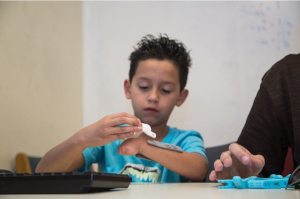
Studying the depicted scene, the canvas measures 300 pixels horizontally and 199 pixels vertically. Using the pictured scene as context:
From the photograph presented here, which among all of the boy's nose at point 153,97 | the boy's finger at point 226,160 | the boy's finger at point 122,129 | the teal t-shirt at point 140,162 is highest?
the boy's nose at point 153,97

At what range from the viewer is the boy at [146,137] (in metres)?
0.93

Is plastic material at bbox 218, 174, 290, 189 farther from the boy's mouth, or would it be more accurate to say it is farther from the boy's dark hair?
the boy's dark hair

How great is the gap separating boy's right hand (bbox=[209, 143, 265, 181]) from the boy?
0.24 m

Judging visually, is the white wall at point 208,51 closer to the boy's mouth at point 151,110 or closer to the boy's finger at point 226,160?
the boy's mouth at point 151,110

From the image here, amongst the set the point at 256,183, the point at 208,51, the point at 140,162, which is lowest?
the point at 140,162

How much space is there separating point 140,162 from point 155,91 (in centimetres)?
27

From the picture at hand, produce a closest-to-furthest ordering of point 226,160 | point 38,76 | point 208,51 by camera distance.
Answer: point 226,160 → point 38,76 → point 208,51

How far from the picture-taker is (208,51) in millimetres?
1904

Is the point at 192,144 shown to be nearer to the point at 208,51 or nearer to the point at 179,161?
the point at 179,161

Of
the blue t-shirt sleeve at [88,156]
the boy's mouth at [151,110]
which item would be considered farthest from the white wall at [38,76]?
the boy's mouth at [151,110]

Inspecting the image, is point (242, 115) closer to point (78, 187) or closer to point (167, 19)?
point (167, 19)

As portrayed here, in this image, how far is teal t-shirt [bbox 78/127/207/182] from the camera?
1.13 m

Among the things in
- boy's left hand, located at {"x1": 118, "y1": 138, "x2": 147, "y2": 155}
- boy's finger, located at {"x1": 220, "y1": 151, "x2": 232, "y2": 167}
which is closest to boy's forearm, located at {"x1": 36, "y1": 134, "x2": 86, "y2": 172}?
boy's left hand, located at {"x1": 118, "y1": 138, "x2": 147, "y2": 155}

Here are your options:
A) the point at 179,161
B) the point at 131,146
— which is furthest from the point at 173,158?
the point at 131,146
